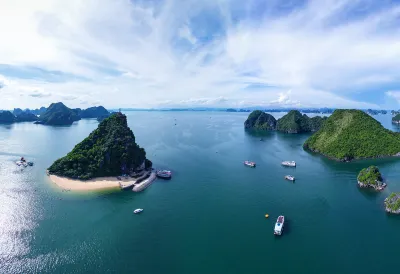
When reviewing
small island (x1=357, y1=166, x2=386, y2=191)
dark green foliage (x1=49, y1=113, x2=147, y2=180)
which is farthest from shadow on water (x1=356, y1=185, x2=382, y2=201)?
dark green foliage (x1=49, y1=113, x2=147, y2=180)

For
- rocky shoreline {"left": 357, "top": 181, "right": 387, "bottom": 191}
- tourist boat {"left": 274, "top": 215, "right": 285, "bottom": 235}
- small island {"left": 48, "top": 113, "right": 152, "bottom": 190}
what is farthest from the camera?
small island {"left": 48, "top": 113, "right": 152, "bottom": 190}

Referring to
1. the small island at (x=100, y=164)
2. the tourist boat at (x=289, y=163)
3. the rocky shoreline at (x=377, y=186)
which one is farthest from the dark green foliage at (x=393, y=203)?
the small island at (x=100, y=164)

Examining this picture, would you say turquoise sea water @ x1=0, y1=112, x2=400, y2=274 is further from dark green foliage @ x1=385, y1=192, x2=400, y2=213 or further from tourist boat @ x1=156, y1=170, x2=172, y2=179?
tourist boat @ x1=156, y1=170, x2=172, y2=179

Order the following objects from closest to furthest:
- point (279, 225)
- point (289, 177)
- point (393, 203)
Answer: point (279, 225), point (393, 203), point (289, 177)

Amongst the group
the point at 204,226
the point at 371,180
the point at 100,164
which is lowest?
the point at 204,226

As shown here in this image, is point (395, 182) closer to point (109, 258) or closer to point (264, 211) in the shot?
point (264, 211)

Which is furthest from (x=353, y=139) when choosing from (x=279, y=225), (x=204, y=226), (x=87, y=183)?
(x=87, y=183)

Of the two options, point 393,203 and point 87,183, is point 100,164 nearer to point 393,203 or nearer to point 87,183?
point 87,183
